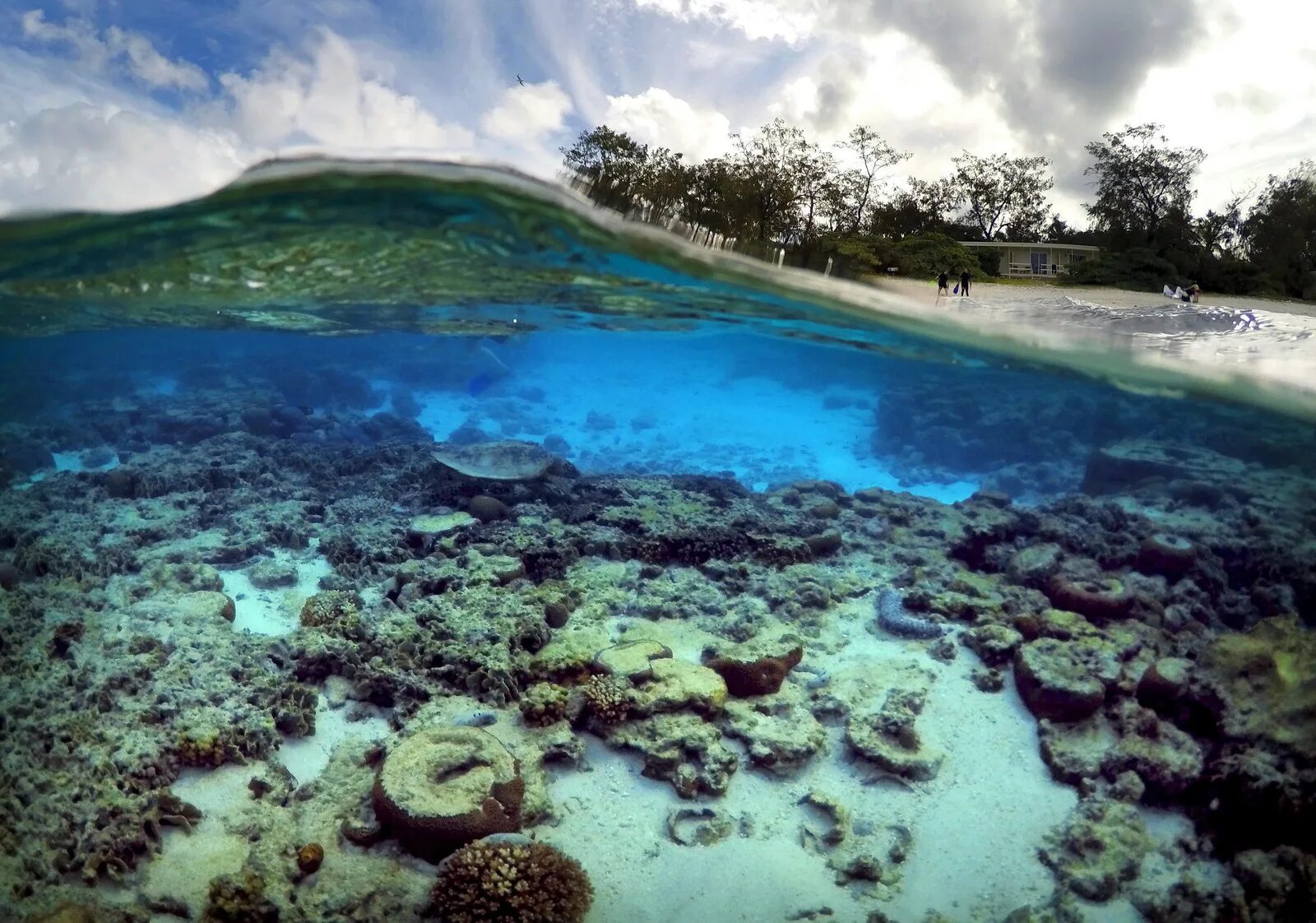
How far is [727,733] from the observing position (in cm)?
757

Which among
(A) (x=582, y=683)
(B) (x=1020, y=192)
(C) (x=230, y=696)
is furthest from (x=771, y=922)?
(B) (x=1020, y=192)

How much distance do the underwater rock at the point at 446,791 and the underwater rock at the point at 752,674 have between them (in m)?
2.79

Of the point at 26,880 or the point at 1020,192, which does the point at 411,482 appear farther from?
the point at 1020,192

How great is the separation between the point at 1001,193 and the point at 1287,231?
152 inches

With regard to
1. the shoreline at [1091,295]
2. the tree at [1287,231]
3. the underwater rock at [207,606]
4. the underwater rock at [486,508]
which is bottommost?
the underwater rock at [207,606]

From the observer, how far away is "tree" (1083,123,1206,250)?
1006 cm

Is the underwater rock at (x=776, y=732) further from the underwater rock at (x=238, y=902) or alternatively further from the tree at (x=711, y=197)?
A: the tree at (x=711, y=197)

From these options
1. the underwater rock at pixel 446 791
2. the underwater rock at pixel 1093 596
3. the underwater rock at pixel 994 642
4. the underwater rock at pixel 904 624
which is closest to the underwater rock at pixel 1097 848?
the underwater rock at pixel 994 642

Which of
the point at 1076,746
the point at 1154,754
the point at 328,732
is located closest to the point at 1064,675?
the point at 1076,746

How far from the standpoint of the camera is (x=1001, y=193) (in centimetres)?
1105

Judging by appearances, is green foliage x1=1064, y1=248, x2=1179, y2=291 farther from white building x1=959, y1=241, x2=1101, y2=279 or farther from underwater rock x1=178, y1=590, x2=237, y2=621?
underwater rock x1=178, y1=590, x2=237, y2=621

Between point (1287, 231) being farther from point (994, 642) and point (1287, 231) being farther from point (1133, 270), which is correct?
point (994, 642)

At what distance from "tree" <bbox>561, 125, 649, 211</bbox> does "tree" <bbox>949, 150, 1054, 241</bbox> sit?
18.4 ft

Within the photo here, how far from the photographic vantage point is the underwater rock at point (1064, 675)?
7.79m
